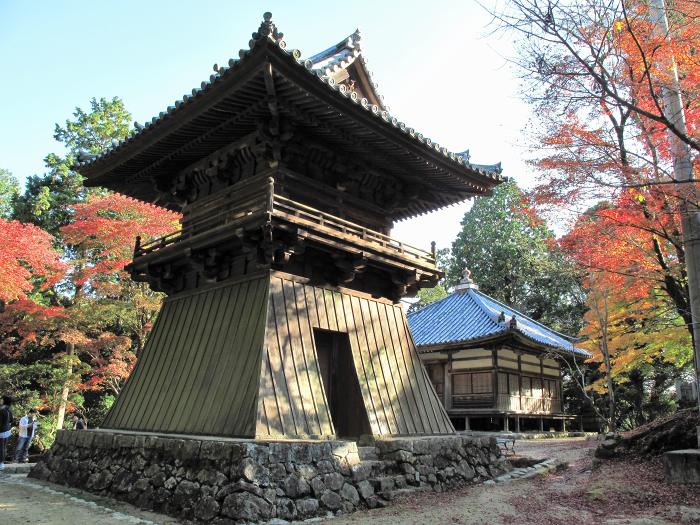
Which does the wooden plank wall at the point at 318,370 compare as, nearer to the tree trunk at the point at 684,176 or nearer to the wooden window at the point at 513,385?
the tree trunk at the point at 684,176

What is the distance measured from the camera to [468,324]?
22812mm

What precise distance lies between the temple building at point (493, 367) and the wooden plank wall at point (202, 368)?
13.1 meters

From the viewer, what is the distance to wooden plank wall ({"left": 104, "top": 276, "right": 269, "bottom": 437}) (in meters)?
8.81

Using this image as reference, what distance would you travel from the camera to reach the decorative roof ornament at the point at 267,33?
309 inches

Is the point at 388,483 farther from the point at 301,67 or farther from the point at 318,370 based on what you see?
the point at 301,67

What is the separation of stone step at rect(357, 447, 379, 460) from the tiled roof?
20.2 feet

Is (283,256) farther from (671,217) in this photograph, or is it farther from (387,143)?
(671,217)

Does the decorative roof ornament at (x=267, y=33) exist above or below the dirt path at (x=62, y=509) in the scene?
above

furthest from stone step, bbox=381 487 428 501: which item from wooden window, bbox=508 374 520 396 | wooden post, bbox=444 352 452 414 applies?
wooden window, bbox=508 374 520 396

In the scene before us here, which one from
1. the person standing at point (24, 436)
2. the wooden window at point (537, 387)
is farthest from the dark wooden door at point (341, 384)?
the wooden window at point (537, 387)

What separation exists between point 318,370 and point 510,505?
3.93 m

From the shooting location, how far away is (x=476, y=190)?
12.9m

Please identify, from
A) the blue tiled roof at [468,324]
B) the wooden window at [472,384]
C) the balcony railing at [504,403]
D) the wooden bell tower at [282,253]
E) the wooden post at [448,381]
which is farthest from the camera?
the wooden post at [448,381]

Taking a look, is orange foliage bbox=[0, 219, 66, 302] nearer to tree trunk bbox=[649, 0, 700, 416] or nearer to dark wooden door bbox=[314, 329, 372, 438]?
dark wooden door bbox=[314, 329, 372, 438]
